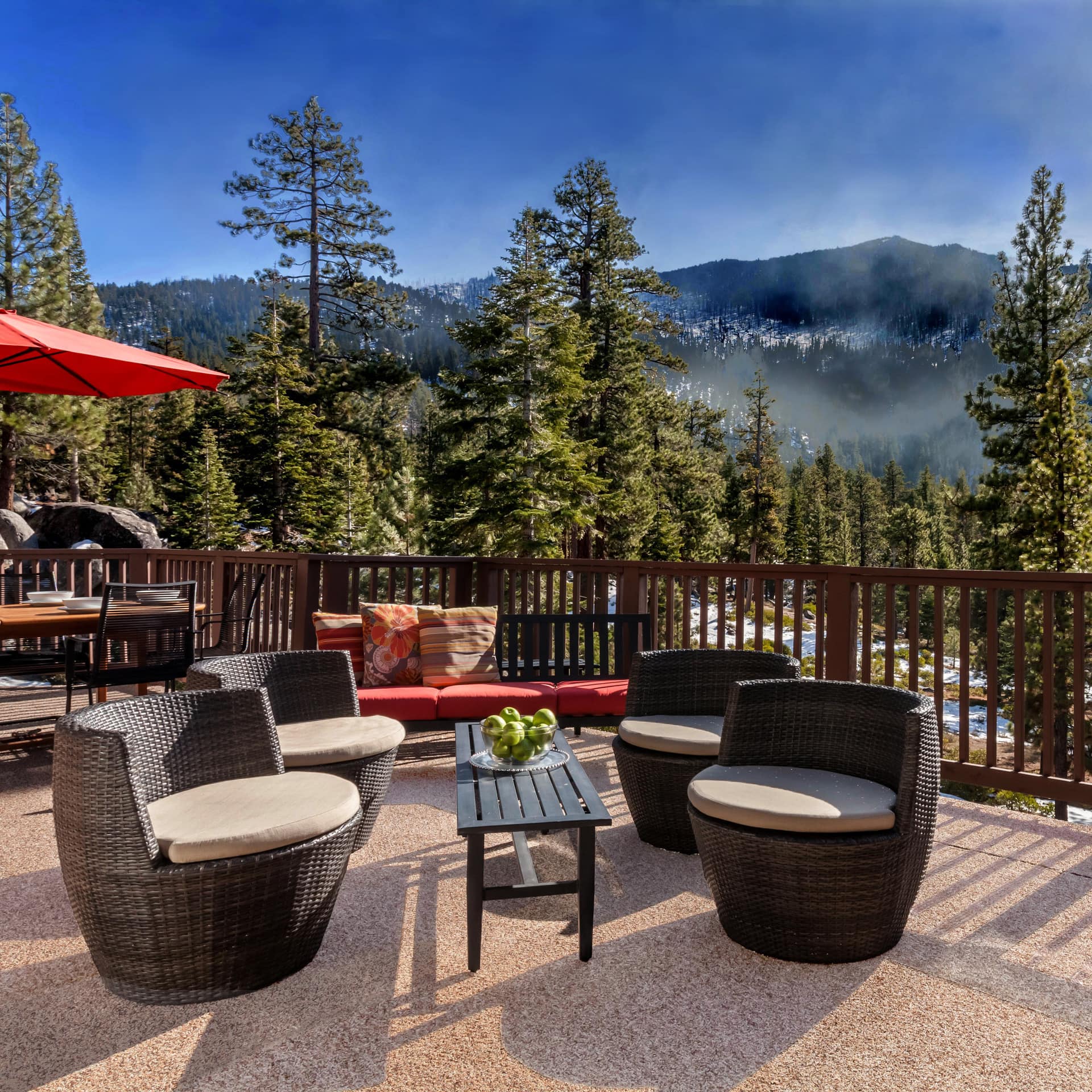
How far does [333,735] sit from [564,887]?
3.88ft

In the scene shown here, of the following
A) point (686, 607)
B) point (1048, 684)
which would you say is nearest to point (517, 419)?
point (686, 607)

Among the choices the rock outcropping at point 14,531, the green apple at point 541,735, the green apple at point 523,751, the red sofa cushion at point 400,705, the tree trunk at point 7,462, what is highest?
the tree trunk at point 7,462

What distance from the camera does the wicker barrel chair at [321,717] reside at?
9.16 feet

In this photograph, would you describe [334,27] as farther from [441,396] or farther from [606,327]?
[606,327]

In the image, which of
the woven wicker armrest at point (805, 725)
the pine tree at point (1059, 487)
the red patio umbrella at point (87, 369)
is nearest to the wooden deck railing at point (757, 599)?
the woven wicker armrest at point (805, 725)

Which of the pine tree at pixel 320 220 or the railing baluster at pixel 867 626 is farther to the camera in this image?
the pine tree at pixel 320 220

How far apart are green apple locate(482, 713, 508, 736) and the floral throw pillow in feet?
5.81

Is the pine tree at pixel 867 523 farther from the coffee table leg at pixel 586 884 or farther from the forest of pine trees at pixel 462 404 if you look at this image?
the coffee table leg at pixel 586 884

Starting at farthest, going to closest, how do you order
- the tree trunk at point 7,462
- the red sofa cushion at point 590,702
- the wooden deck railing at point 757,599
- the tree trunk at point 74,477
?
1. the tree trunk at point 74,477
2. the tree trunk at point 7,462
3. the red sofa cushion at point 590,702
4. the wooden deck railing at point 757,599

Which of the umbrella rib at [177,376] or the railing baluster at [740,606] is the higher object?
the umbrella rib at [177,376]

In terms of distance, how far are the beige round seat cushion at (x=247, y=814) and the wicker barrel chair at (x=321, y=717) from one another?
0.42m

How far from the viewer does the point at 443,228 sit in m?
19.2

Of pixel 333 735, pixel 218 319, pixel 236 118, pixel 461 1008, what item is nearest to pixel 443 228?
pixel 236 118

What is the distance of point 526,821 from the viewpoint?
200 centimetres
